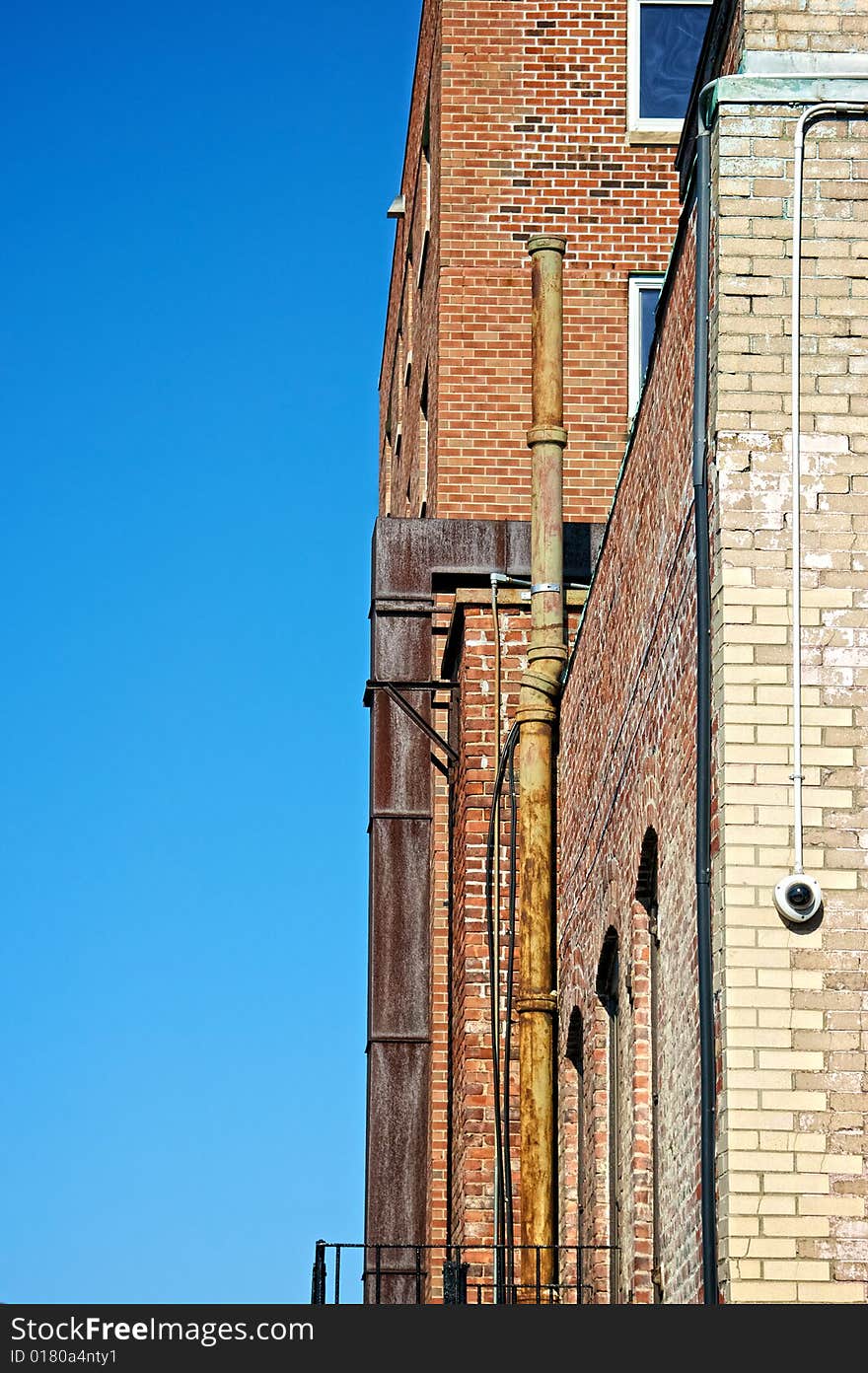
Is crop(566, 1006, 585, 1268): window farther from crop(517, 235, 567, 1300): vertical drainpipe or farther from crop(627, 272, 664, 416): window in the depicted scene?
crop(627, 272, 664, 416): window

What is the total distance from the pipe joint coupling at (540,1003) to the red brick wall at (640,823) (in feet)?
0.37

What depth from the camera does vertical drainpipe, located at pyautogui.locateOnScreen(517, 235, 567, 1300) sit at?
15406 millimetres

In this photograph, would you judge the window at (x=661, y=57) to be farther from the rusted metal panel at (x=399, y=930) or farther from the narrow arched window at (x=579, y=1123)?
the narrow arched window at (x=579, y=1123)

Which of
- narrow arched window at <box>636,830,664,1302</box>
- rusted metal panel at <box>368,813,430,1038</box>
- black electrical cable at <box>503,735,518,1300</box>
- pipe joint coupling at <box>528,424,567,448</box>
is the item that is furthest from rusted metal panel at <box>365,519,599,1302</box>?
narrow arched window at <box>636,830,664,1302</box>

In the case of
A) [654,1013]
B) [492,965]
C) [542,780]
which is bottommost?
[654,1013]

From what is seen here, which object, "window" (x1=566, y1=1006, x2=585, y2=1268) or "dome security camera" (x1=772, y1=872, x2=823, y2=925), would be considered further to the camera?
"window" (x1=566, y1=1006, x2=585, y2=1268)

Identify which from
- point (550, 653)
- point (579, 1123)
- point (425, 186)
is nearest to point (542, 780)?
point (550, 653)

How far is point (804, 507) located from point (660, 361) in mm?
2220

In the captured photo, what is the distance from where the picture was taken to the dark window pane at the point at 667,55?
2014cm

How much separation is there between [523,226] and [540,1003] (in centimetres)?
715

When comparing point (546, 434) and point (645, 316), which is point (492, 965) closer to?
point (546, 434)

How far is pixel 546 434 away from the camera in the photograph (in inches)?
650

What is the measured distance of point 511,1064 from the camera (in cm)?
1720
